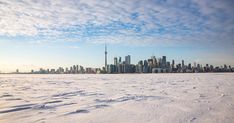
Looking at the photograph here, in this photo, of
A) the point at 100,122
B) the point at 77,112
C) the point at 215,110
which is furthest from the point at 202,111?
the point at 77,112

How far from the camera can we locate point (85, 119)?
17.3ft

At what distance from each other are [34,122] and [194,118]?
353cm

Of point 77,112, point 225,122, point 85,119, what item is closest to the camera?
point 225,122

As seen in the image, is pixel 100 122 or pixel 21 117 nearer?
pixel 100 122

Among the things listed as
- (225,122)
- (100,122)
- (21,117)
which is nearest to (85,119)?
(100,122)

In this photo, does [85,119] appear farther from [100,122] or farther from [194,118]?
[194,118]

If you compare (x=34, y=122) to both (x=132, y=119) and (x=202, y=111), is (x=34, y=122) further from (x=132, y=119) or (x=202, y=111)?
(x=202, y=111)

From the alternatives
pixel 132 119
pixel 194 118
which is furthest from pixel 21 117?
pixel 194 118

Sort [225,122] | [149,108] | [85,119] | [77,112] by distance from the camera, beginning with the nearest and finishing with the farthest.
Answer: [225,122] → [85,119] → [77,112] → [149,108]

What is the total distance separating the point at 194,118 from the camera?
530 cm

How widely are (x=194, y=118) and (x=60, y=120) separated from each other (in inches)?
119

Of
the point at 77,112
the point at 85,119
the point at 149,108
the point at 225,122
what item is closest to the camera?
the point at 225,122

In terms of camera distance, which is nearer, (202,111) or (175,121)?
(175,121)

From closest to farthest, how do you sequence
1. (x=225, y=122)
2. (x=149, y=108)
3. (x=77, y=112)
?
(x=225, y=122) → (x=77, y=112) → (x=149, y=108)
